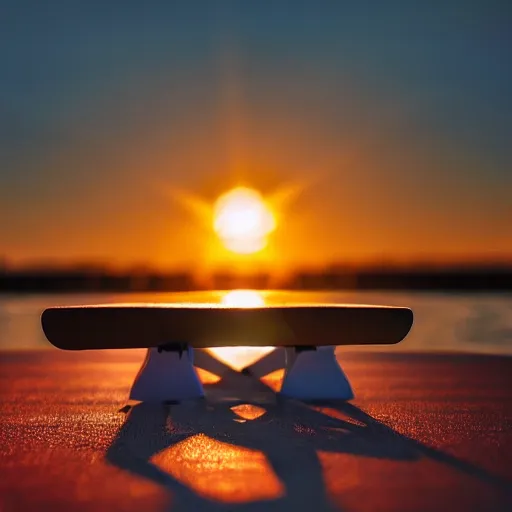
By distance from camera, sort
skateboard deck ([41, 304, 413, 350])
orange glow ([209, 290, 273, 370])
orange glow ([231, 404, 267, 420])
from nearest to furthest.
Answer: orange glow ([231, 404, 267, 420]) → skateboard deck ([41, 304, 413, 350]) → orange glow ([209, 290, 273, 370])

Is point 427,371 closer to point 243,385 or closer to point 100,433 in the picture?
point 243,385

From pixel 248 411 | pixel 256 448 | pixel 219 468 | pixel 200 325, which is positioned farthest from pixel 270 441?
pixel 200 325

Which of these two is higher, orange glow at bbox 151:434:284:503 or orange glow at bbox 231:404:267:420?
orange glow at bbox 151:434:284:503

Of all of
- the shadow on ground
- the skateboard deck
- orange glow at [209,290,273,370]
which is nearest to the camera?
the shadow on ground

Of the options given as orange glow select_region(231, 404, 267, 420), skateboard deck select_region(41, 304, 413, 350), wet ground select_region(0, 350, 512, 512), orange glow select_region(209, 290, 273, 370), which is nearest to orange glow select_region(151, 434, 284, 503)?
wet ground select_region(0, 350, 512, 512)

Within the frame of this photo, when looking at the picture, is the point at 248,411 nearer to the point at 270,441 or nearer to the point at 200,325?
the point at 200,325

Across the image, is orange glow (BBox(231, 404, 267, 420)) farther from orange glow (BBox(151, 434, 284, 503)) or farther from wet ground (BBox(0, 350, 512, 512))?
orange glow (BBox(151, 434, 284, 503))
